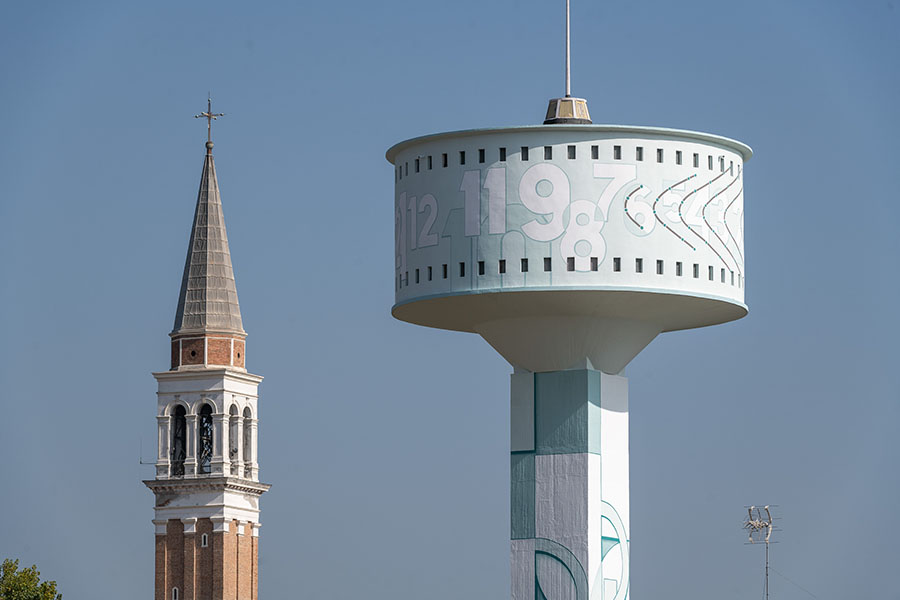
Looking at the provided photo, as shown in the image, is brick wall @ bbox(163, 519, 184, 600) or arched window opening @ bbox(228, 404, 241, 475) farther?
arched window opening @ bbox(228, 404, 241, 475)

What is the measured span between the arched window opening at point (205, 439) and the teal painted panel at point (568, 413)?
6737cm

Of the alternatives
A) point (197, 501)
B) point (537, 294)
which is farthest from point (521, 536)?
point (197, 501)

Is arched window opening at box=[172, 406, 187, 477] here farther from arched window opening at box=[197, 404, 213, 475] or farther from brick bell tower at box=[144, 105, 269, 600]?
arched window opening at box=[197, 404, 213, 475]

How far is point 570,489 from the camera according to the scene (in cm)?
4938

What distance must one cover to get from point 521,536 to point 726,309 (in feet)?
22.1

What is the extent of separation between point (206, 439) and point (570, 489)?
69.4 metres

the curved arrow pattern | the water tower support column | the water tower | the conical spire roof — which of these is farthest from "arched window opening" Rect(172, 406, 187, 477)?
the curved arrow pattern

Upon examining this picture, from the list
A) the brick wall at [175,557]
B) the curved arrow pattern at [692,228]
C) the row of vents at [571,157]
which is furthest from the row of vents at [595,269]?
the brick wall at [175,557]

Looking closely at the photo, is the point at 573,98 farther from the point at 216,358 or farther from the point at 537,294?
the point at 216,358

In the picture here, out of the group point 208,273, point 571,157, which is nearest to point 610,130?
point 571,157

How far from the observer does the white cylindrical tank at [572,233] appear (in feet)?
157

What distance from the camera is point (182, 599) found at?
376 ft

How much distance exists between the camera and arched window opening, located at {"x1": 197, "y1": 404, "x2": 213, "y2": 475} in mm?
116062

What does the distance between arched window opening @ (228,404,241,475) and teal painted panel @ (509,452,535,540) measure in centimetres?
6603
